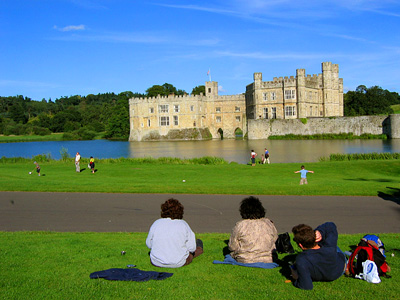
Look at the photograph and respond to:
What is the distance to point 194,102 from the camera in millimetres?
75188

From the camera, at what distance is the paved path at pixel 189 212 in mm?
10781

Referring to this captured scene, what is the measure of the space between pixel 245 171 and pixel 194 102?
5339cm

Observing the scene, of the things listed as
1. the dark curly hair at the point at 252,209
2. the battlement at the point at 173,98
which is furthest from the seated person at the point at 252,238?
the battlement at the point at 173,98

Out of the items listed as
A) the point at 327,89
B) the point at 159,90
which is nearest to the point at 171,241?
the point at 327,89

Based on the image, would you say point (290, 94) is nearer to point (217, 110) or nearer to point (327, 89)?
point (327, 89)

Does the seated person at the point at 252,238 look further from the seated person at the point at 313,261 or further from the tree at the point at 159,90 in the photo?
the tree at the point at 159,90

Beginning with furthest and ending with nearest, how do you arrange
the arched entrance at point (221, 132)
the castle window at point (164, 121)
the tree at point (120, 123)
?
1. the tree at point (120, 123)
2. the arched entrance at point (221, 132)
3. the castle window at point (164, 121)

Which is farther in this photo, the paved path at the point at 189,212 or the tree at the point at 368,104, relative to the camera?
the tree at the point at 368,104

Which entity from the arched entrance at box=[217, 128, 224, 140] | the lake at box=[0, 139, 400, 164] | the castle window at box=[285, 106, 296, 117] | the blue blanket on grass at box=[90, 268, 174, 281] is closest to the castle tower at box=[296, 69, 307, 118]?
the castle window at box=[285, 106, 296, 117]

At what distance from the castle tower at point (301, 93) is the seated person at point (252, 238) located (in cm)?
5789

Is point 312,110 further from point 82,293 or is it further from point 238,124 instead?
point 82,293

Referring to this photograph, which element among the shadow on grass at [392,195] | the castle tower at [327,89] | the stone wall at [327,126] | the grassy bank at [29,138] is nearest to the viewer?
the shadow on grass at [392,195]

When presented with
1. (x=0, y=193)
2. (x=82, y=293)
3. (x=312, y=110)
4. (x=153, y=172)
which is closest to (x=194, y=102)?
(x=312, y=110)

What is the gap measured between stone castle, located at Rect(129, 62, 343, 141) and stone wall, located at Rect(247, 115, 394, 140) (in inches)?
69.4
